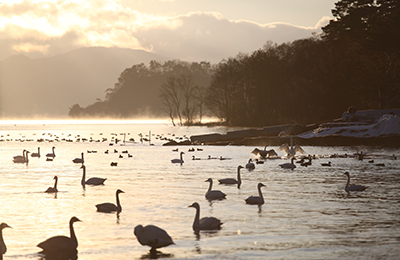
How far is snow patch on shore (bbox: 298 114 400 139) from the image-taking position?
185 ft

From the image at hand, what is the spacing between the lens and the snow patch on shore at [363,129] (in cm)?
5638

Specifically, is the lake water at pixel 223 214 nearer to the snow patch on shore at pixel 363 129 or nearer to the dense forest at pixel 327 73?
the snow patch on shore at pixel 363 129

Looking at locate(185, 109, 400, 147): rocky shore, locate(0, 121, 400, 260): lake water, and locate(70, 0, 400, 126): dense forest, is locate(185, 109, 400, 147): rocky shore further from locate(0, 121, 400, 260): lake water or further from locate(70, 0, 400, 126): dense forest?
locate(0, 121, 400, 260): lake water

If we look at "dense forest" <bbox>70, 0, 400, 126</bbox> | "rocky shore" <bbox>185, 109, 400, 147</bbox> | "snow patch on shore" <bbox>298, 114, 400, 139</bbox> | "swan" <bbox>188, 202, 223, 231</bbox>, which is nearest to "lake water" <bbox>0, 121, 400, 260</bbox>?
"swan" <bbox>188, 202, 223, 231</bbox>

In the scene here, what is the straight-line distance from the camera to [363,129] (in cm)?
5781

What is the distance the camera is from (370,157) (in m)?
43.4

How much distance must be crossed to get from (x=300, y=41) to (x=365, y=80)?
34.8 m

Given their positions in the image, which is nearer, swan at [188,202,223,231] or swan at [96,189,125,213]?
swan at [188,202,223,231]

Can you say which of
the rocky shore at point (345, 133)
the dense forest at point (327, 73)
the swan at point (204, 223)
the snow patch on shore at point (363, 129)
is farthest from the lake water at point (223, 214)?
the dense forest at point (327, 73)

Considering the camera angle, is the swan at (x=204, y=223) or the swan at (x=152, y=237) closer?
the swan at (x=152, y=237)

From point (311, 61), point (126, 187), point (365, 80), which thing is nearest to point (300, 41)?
point (311, 61)

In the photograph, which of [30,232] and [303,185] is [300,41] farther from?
[30,232]

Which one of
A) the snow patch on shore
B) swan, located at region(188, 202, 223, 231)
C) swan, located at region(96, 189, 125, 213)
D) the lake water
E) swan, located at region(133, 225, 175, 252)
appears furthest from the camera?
the snow patch on shore

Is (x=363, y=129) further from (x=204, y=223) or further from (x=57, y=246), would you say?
(x=57, y=246)
